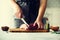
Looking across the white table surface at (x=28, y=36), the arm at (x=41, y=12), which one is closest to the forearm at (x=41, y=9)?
the arm at (x=41, y=12)

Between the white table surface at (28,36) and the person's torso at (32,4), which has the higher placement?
the person's torso at (32,4)

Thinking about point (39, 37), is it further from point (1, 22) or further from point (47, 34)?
point (1, 22)

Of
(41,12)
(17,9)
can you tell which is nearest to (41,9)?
(41,12)

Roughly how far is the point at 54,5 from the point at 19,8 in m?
0.34

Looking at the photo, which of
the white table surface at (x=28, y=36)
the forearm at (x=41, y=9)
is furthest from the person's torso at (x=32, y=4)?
the white table surface at (x=28, y=36)

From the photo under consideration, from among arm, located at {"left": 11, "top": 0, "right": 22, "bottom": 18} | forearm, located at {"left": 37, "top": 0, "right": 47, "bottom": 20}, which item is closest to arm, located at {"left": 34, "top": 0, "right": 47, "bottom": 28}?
forearm, located at {"left": 37, "top": 0, "right": 47, "bottom": 20}

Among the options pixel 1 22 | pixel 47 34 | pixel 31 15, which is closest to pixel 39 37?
pixel 47 34

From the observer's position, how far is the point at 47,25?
2373 millimetres

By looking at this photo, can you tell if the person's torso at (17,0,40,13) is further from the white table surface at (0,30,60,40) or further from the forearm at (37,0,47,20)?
the white table surface at (0,30,60,40)

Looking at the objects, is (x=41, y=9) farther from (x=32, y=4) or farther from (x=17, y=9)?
(x=17, y=9)

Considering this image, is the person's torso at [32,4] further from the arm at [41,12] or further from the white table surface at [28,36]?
the white table surface at [28,36]

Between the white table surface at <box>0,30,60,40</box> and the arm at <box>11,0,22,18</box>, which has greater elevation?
the arm at <box>11,0,22,18</box>

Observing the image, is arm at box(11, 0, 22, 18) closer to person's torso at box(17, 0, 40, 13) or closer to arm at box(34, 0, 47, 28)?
person's torso at box(17, 0, 40, 13)

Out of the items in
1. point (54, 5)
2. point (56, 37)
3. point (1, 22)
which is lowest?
point (56, 37)
